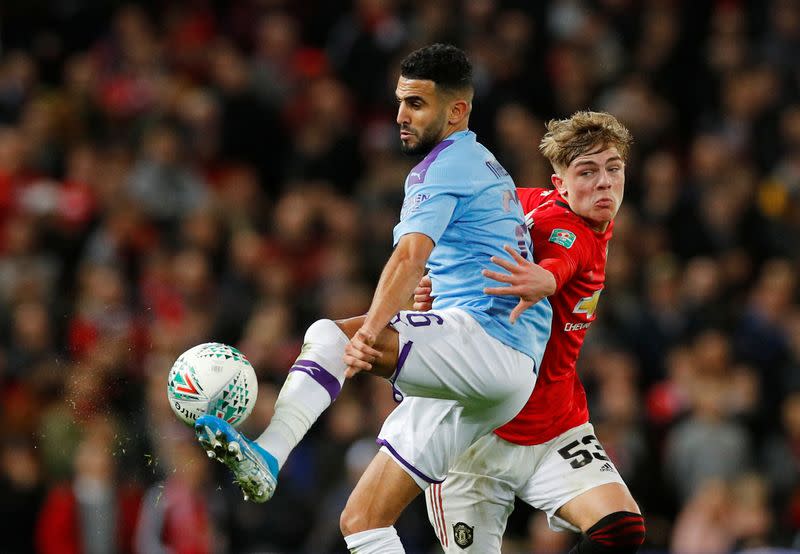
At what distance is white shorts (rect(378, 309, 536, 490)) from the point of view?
5578mm

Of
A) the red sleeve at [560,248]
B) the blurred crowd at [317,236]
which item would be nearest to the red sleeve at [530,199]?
the red sleeve at [560,248]

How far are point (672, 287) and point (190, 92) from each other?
466cm

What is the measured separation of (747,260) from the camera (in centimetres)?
1200

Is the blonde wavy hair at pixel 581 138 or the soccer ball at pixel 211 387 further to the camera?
the blonde wavy hair at pixel 581 138

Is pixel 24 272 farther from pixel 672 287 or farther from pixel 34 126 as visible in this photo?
pixel 672 287

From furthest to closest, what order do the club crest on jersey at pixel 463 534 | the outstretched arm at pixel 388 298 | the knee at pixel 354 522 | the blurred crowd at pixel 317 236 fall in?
the blurred crowd at pixel 317 236 < the club crest on jersey at pixel 463 534 < the knee at pixel 354 522 < the outstretched arm at pixel 388 298

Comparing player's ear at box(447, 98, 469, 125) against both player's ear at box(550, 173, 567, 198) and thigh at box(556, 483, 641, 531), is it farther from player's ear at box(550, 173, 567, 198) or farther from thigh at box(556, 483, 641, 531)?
thigh at box(556, 483, 641, 531)

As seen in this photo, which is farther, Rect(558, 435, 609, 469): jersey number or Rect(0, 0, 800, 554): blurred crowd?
Rect(0, 0, 800, 554): blurred crowd

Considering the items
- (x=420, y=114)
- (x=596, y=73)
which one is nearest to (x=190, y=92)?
(x=596, y=73)

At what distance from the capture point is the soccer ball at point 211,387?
223 inches

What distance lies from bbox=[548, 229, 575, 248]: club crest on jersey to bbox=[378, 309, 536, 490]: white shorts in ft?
1.82

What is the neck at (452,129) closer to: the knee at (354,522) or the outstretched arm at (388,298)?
the outstretched arm at (388,298)

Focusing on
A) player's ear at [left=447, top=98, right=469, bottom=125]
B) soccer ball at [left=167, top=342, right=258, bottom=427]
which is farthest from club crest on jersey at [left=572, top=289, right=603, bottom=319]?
soccer ball at [left=167, top=342, right=258, bottom=427]

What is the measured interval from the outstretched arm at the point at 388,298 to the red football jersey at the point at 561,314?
79cm
